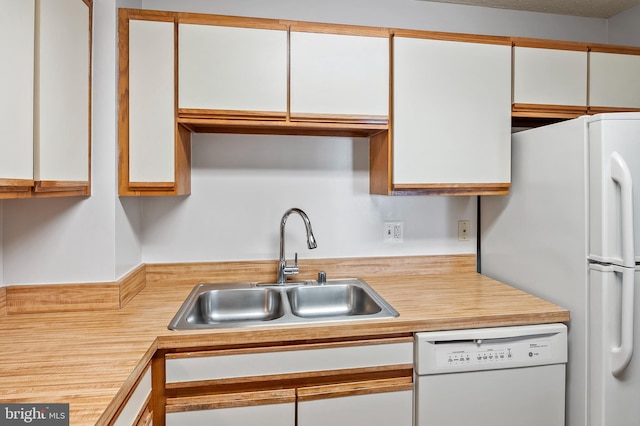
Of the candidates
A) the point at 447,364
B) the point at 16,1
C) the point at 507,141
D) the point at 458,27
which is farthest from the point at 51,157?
the point at 458,27

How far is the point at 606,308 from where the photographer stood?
4.50 feet

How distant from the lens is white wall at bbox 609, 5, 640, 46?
211cm

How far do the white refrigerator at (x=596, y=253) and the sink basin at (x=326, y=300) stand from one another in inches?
33.2

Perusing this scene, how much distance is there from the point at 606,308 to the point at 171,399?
156cm

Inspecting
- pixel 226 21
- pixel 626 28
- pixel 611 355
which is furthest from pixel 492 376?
pixel 626 28

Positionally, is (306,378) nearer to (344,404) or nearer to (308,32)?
(344,404)

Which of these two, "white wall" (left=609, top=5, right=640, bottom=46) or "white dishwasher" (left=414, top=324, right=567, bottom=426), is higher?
"white wall" (left=609, top=5, right=640, bottom=46)

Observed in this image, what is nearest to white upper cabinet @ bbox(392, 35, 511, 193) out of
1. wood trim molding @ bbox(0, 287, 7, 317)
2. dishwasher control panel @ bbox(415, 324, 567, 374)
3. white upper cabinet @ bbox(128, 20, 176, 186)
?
dishwasher control panel @ bbox(415, 324, 567, 374)

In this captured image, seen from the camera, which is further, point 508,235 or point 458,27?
point 458,27

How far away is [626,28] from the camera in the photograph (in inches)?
85.4

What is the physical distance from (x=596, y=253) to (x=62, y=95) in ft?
6.34

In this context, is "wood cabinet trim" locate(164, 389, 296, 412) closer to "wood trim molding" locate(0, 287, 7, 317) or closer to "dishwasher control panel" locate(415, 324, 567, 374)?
"dishwasher control panel" locate(415, 324, 567, 374)

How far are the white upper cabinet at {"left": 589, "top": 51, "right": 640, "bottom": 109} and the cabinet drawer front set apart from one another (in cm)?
159

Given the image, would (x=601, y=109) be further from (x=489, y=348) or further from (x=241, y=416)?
(x=241, y=416)
